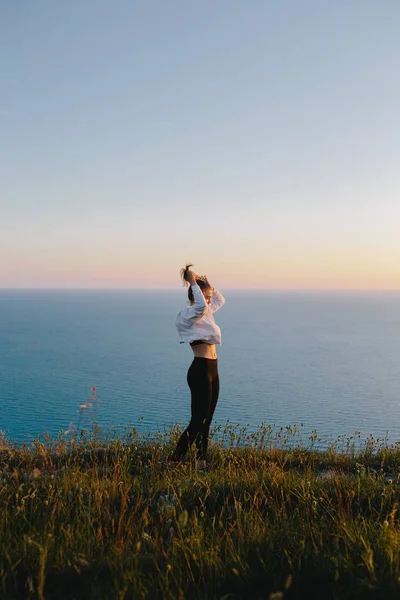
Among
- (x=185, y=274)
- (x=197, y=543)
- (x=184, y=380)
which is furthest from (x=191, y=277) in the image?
(x=184, y=380)

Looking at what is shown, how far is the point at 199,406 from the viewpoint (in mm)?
6547

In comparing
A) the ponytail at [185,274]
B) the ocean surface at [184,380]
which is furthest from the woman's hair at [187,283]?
the ocean surface at [184,380]

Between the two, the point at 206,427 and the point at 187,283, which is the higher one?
the point at 187,283

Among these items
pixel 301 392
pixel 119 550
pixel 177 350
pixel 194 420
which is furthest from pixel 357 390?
pixel 119 550

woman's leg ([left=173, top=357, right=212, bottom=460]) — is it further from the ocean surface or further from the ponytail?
the ocean surface

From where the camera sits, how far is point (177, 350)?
279 feet

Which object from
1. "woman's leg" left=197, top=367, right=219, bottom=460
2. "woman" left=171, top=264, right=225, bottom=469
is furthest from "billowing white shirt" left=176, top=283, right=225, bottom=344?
"woman's leg" left=197, top=367, right=219, bottom=460

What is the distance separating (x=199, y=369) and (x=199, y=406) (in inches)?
18.5

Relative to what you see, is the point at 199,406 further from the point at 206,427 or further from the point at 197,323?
the point at 197,323

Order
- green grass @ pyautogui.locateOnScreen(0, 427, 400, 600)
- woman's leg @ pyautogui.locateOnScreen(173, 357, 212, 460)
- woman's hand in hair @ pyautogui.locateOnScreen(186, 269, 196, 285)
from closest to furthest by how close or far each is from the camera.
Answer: green grass @ pyautogui.locateOnScreen(0, 427, 400, 600) < woman's leg @ pyautogui.locateOnScreen(173, 357, 212, 460) < woman's hand in hair @ pyautogui.locateOnScreen(186, 269, 196, 285)

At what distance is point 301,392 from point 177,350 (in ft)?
109

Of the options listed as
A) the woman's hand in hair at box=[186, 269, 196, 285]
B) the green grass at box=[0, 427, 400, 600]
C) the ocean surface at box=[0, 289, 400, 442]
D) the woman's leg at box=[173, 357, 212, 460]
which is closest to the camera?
the green grass at box=[0, 427, 400, 600]

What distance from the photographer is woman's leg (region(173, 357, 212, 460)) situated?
21.4 ft

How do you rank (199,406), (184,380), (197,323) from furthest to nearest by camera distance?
(184,380)
(197,323)
(199,406)
